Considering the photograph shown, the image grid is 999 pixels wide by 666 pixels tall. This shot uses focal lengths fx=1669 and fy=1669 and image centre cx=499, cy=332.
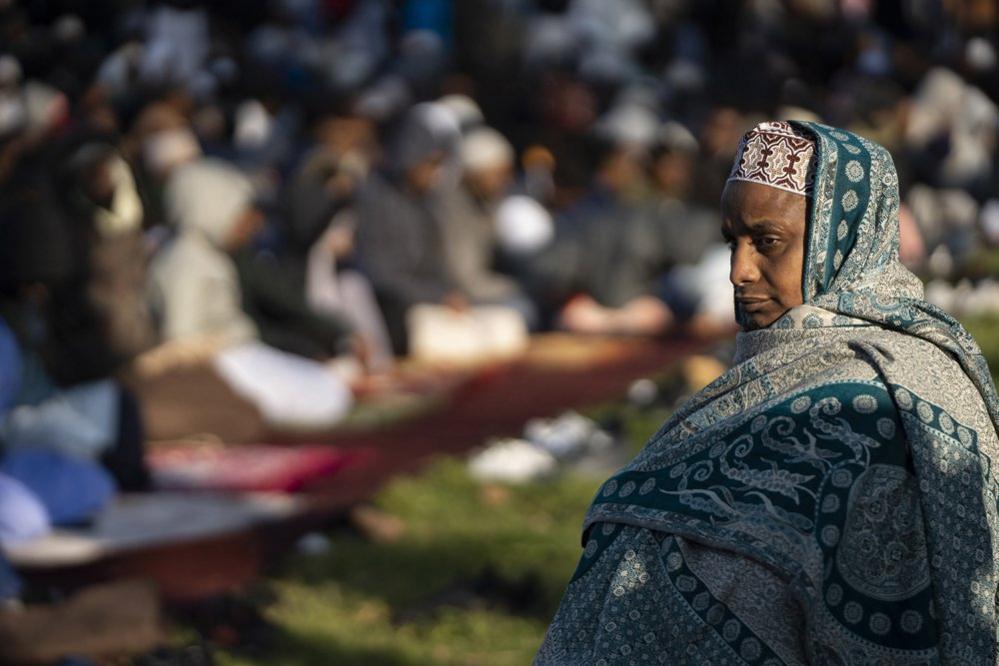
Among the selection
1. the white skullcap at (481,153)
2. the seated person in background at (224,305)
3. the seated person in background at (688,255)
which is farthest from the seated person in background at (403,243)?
the seated person in background at (688,255)

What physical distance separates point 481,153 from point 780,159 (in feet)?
36.2

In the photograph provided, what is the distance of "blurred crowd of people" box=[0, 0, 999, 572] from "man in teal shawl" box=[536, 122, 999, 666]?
4492mm

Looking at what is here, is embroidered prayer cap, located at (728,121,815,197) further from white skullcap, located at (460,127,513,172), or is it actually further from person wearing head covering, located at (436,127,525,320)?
white skullcap, located at (460,127,513,172)

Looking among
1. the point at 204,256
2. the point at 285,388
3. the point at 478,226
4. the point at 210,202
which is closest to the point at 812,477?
the point at 285,388

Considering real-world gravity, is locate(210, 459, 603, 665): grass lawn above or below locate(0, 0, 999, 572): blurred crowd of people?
below

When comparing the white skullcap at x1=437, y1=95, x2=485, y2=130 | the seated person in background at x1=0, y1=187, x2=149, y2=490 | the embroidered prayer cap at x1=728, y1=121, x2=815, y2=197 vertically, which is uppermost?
the white skullcap at x1=437, y1=95, x2=485, y2=130

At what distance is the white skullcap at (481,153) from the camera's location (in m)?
13.6

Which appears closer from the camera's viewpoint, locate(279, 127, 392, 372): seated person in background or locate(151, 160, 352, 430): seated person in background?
locate(151, 160, 352, 430): seated person in background

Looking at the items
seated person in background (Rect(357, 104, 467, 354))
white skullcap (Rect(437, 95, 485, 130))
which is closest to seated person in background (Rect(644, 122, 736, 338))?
white skullcap (Rect(437, 95, 485, 130))

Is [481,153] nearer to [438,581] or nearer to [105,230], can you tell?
[105,230]

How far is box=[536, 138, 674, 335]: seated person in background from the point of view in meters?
12.9

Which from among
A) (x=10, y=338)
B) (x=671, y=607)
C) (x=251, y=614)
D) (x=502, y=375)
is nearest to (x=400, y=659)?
(x=251, y=614)

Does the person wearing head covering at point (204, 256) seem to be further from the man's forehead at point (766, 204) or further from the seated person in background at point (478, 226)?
the man's forehead at point (766, 204)

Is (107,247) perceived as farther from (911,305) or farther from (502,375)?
(911,305)
